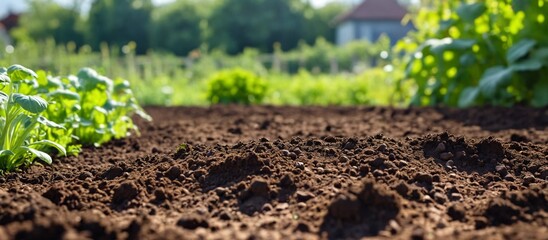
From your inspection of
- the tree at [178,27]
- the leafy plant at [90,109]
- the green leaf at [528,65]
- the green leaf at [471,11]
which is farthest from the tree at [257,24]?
the leafy plant at [90,109]

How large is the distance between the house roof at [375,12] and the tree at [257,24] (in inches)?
134

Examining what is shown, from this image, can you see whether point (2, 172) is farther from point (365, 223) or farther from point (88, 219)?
point (365, 223)

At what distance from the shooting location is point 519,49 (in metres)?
6.36

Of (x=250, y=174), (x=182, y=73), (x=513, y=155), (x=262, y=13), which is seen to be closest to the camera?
(x=250, y=174)

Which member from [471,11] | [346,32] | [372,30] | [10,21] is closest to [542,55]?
[471,11]

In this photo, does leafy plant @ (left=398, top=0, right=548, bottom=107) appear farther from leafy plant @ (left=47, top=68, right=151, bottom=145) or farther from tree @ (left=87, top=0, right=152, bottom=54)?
tree @ (left=87, top=0, right=152, bottom=54)

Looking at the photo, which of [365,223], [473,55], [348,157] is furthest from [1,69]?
[473,55]

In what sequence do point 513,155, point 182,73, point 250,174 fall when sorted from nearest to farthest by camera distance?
1. point 250,174
2. point 513,155
3. point 182,73

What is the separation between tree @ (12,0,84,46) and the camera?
44.2 meters

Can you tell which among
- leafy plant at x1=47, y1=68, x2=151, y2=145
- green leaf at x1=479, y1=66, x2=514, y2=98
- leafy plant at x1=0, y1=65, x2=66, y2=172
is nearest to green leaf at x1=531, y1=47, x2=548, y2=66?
green leaf at x1=479, y1=66, x2=514, y2=98

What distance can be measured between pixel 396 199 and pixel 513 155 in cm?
129

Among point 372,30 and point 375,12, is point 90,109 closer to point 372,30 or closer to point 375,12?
point 372,30

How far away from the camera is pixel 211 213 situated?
2.55 metres

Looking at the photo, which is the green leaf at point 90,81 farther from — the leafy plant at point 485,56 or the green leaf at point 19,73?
the leafy plant at point 485,56
